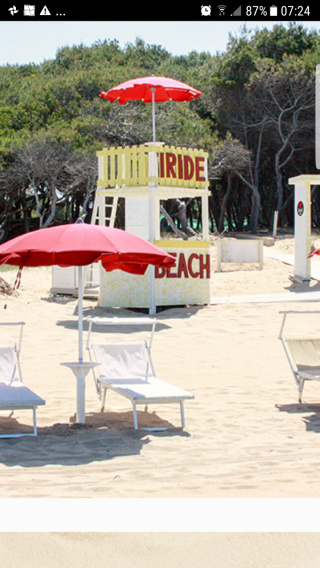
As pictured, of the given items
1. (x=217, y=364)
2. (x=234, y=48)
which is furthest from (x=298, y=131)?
(x=217, y=364)

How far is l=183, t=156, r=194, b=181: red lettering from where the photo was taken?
1467 centimetres

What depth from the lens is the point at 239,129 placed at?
35.2 meters

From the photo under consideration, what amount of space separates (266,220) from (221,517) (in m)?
41.4

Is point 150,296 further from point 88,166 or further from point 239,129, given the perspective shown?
point 239,129

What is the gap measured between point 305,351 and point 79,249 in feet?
10.0

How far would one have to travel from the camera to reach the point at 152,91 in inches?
592

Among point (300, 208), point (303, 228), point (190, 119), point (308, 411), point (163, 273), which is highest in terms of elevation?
point (190, 119)

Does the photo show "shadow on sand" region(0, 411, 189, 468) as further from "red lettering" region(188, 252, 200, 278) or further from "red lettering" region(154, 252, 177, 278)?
"red lettering" region(188, 252, 200, 278)

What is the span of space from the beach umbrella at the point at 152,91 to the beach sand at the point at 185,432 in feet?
17.9
